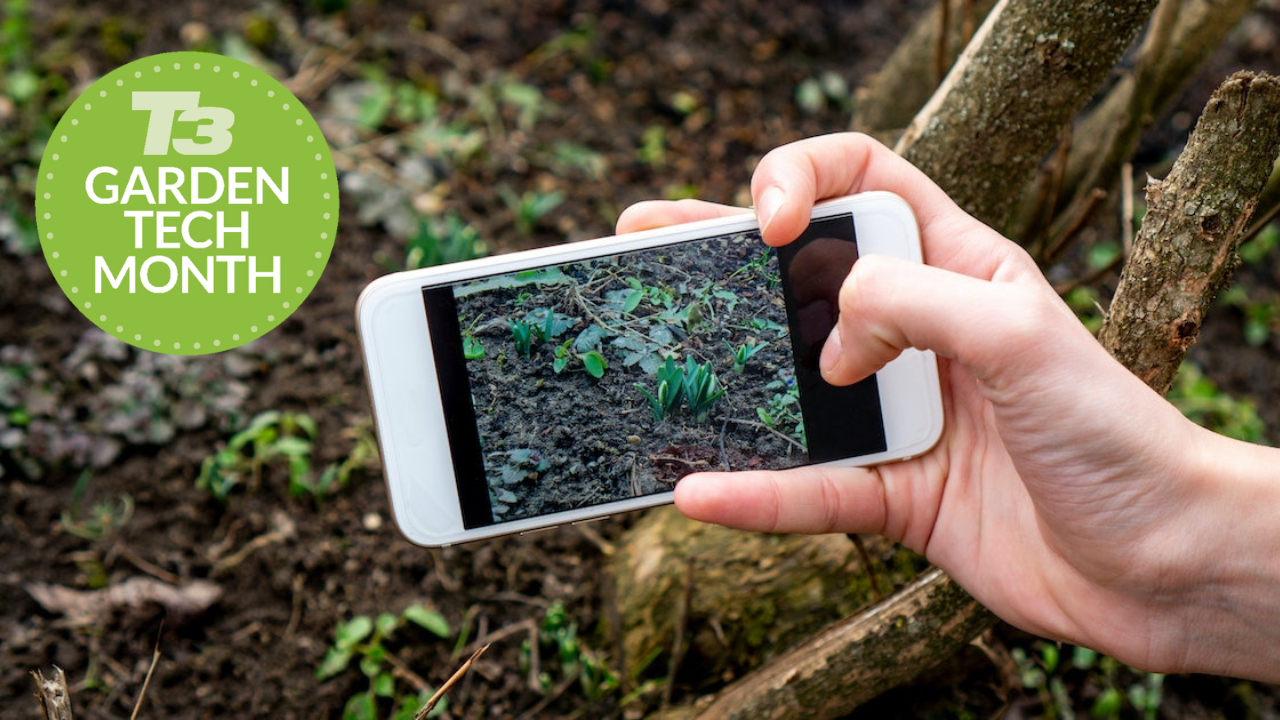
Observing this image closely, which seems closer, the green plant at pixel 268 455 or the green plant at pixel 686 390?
the green plant at pixel 686 390

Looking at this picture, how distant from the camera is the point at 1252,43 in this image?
3.21 meters

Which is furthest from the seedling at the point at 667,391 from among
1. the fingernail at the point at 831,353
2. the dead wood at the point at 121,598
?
the dead wood at the point at 121,598

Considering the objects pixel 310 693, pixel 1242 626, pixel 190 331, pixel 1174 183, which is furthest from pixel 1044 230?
pixel 190 331

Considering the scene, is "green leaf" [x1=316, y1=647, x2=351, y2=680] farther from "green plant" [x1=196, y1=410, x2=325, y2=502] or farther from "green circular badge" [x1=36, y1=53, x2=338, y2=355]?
"green circular badge" [x1=36, y1=53, x2=338, y2=355]

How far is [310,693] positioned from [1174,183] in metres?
1.78

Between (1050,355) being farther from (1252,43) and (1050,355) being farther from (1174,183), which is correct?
(1252,43)

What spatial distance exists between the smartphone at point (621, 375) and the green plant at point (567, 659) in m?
0.38

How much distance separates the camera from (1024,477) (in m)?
1.37

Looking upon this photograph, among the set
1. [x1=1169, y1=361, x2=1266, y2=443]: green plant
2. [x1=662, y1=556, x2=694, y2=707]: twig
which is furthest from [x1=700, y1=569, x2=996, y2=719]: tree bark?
[x1=1169, y1=361, x2=1266, y2=443]: green plant

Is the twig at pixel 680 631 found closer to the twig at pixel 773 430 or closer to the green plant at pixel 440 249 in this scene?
the twig at pixel 773 430

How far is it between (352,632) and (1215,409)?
2280mm

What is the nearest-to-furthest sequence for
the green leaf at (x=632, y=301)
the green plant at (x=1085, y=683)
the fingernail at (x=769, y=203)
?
the fingernail at (x=769, y=203) → the green leaf at (x=632, y=301) → the green plant at (x=1085, y=683)

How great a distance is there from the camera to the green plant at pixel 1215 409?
2484mm

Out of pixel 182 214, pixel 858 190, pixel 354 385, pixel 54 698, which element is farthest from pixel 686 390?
pixel 182 214
